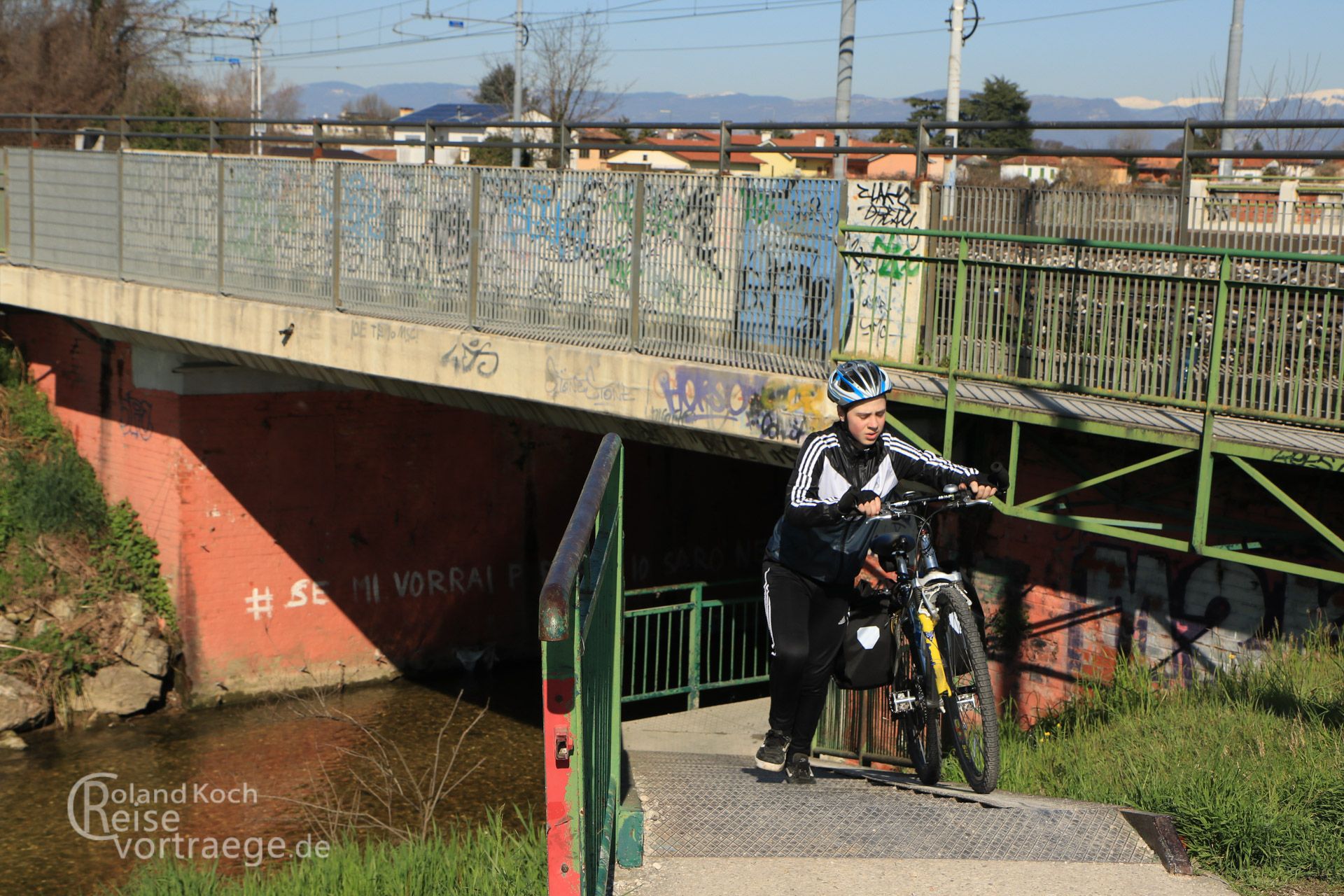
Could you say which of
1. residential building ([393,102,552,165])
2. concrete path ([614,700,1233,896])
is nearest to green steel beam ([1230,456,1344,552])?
concrete path ([614,700,1233,896])

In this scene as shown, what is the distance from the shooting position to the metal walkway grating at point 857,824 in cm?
513

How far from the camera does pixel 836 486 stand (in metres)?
5.45

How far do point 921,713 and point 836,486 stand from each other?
1242 mm

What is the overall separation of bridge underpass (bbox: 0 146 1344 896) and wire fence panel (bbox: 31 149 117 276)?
4.44 meters

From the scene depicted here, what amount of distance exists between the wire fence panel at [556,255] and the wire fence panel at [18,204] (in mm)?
9134

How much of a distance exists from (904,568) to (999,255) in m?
4.39

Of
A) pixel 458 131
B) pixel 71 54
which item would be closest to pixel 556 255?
pixel 458 131

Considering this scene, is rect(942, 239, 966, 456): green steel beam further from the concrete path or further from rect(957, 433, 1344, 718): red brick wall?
the concrete path

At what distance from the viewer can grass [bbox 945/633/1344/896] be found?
197 inches

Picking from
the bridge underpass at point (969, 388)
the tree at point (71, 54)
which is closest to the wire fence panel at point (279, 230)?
the bridge underpass at point (969, 388)

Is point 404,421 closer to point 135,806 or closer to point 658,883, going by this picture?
point 135,806

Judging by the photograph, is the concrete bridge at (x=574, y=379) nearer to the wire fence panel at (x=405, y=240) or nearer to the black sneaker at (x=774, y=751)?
the wire fence panel at (x=405, y=240)

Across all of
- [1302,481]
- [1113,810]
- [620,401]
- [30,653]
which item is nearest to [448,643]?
[30,653]

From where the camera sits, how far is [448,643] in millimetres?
19375
